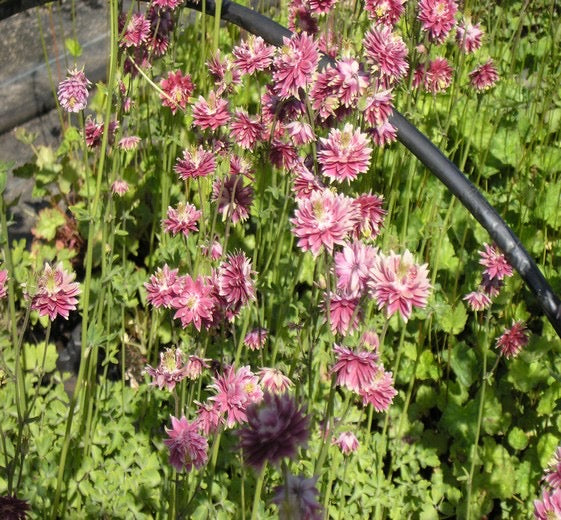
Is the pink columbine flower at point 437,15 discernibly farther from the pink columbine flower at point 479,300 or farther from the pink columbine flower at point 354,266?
the pink columbine flower at point 354,266

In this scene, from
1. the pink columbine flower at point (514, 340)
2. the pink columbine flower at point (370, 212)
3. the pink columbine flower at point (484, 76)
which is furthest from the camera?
the pink columbine flower at point (484, 76)

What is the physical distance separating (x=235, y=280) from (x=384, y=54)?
1.70ft

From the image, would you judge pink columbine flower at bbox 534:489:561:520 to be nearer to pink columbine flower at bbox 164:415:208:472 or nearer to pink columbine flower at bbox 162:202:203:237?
pink columbine flower at bbox 164:415:208:472

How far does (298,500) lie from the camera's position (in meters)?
0.98

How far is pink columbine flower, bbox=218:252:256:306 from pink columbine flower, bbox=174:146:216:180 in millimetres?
217

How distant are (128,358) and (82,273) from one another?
44 cm

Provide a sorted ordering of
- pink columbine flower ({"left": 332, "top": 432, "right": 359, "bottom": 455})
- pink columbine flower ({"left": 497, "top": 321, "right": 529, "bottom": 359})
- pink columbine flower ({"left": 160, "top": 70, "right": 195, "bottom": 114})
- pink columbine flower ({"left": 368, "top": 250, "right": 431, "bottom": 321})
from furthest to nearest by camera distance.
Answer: pink columbine flower ({"left": 497, "top": 321, "right": 529, "bottom": 359})
pink columbine flower ({"left": 160, "top": 70, "right": 195, "bottom": 114})
pink columbine flower ({"left": 332, "top": 432, "right": 359, "bottom": 455})
pink columbine flower ({"left": 368, "top": 250, "right": 431, "bottom": 321})

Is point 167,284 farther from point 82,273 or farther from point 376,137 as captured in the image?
point 82,273

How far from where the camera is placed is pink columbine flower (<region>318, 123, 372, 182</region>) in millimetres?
1370

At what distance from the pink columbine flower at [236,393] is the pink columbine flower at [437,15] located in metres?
1.04

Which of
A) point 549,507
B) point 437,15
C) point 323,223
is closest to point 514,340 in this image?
point 437,15

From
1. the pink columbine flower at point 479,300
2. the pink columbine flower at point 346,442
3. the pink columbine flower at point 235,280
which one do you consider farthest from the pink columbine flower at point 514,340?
the pink columbine flower at point 235,280

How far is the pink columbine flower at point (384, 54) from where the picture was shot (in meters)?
1.55

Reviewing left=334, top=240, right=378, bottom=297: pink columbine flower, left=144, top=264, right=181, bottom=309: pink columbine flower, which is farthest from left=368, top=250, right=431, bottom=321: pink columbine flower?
left=144, top=264, right=181, bottom=309: pink columbine flower
